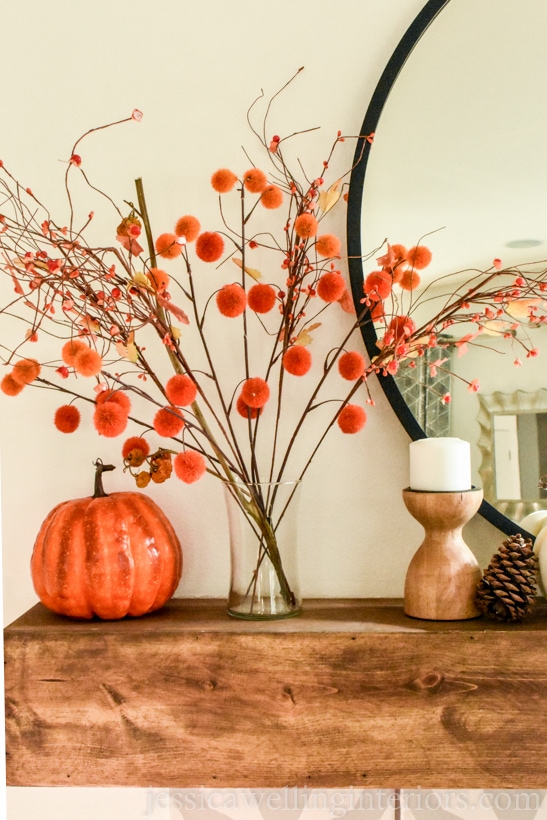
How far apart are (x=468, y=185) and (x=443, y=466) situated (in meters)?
0.37

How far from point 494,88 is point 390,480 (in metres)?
0.52

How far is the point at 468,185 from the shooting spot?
930 millimetres

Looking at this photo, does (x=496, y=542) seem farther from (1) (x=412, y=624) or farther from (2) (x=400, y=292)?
(2) (x=400, y=292)

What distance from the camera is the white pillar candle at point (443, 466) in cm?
82

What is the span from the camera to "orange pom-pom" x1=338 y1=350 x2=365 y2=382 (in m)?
0.88

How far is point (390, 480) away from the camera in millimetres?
954

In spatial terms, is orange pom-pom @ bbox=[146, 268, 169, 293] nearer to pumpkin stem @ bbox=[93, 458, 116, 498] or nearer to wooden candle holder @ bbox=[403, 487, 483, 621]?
pumpkin stem @ bbox=[93, 458, 116, 498]

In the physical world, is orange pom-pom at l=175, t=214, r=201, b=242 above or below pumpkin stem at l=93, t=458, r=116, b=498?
above

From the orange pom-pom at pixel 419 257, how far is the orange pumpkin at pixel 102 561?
44 centimetres

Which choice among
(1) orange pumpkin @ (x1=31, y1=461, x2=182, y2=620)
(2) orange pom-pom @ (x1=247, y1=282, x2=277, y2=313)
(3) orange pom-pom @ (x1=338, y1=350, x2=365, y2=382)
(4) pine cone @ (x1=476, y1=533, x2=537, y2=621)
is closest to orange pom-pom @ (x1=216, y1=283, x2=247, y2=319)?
(2) orange pom-pom @ (x1=247, y1=282, x2=277, y2=313)

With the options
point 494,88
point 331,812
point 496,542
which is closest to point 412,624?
point 496,542

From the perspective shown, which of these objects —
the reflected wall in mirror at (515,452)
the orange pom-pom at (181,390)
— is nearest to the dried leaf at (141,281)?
the orange pom-pom at (181,390)

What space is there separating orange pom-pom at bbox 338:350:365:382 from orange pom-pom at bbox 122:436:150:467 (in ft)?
0.86

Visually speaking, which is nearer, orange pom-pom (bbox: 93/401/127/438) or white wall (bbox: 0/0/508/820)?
orange pom-pom (bbox: 93/401/127/438)
